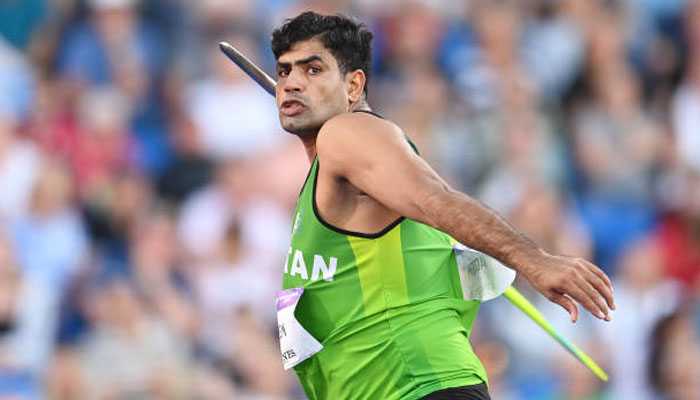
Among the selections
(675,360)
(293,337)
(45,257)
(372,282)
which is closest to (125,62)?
(45,257)

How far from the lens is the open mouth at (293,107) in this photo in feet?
14.2

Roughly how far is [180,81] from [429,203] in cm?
624

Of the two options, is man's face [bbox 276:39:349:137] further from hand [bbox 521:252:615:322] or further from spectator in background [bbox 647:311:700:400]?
spectator in background [bbox 647:311:700:400]

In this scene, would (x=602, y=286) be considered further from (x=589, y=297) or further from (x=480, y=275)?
(x=480, y=275)

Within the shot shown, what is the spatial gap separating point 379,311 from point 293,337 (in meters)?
0.33

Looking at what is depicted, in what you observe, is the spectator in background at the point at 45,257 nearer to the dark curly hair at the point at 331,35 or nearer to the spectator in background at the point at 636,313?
the spectator in background at the point at 636,313

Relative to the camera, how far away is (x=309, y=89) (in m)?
4.35

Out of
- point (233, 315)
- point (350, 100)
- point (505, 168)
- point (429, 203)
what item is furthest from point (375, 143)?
point (505, 168)

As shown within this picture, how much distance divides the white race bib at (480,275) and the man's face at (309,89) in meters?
0.72

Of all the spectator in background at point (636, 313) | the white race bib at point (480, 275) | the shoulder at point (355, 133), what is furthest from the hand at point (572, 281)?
the spectator in background at point (636, 313)

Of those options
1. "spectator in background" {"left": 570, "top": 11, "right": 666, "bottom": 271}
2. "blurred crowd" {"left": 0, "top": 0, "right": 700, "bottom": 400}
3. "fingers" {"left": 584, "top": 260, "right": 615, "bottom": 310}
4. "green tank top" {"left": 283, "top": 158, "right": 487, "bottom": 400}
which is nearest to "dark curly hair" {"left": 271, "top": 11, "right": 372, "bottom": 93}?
"green tank top" {"left": 283, "top": 158, "right": 487, "bottom": 400}

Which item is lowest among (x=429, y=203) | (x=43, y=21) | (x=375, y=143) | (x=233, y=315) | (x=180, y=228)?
(x=429, y=203)

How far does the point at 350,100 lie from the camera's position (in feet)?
14.7

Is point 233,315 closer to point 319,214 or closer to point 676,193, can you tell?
point 676,193
